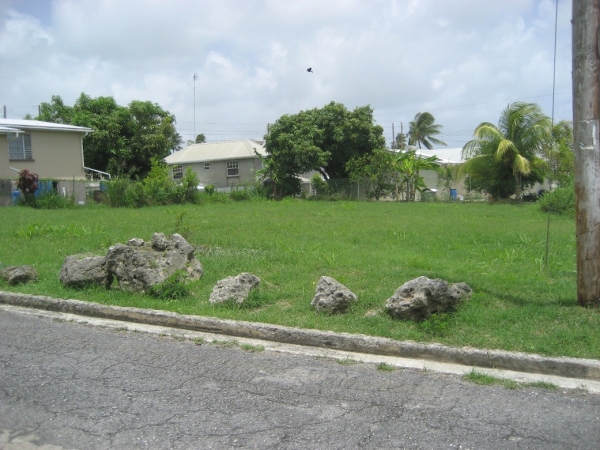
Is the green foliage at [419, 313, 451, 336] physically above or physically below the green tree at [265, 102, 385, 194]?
below

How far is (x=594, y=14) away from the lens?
6719 mm

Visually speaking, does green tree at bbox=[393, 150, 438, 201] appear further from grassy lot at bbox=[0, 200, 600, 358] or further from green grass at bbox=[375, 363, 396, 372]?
green grass at bbox=[375, 363, 396, 372]

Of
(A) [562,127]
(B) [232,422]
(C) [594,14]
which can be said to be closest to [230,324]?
(B) [232,422]

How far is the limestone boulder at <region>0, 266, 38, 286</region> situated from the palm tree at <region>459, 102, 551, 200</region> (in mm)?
28791

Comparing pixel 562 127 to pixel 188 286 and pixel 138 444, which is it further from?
pixel 138 444

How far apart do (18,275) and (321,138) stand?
2866 cm

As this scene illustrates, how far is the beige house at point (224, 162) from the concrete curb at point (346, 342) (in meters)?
36.7

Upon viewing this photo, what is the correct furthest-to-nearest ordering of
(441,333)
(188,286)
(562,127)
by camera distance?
(562,127), (188,286), (441,333)

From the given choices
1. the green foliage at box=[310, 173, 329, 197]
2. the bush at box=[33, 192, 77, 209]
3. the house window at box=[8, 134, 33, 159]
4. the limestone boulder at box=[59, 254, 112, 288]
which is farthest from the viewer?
the green foliage at box=[310, 173, 329, 197]

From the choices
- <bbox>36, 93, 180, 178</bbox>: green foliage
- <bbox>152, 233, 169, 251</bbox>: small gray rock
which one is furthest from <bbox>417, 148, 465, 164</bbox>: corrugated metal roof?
<bbox>152, 233, 169, 251</bbox>: small gray rock

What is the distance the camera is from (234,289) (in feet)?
25.7

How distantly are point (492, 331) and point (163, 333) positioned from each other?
12.0ft

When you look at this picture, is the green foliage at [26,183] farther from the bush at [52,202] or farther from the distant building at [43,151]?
the distant building at [43,151]

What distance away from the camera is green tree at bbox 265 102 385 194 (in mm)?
35875
